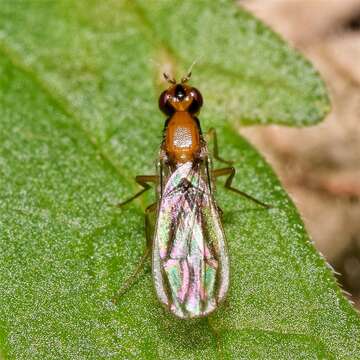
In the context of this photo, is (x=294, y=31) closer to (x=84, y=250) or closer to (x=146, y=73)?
(x=146, y=73)

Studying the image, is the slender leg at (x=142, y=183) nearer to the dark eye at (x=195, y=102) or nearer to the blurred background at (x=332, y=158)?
the dark eye at (x=195, y=102)

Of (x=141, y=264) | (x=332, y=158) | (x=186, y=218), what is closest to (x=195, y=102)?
(x=186, y=218)

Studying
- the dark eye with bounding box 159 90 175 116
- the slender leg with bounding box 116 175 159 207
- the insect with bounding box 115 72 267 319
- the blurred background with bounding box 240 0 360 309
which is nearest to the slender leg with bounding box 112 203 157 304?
the insect with bounding box 115 72 267 319

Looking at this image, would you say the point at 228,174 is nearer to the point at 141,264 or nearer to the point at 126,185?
the point at 126,185

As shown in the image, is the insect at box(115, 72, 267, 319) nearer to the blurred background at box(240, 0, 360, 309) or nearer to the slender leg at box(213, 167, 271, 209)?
A: the slender leg at box(213, 167, 271, 209)

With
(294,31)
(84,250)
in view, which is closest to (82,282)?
(84,250)

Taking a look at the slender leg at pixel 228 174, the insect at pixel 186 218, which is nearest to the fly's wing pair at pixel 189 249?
the insect at pixel 186 218
